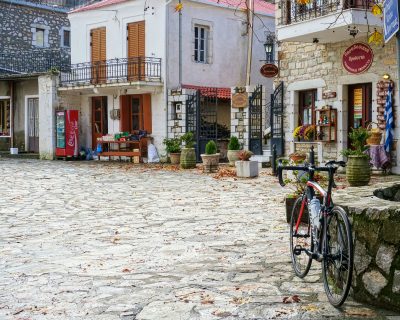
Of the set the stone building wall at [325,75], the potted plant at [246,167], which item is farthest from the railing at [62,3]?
the potted plant at [246,167]

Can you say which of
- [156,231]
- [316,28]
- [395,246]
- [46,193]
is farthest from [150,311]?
[316,28]

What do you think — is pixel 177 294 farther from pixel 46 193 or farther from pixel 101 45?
pixel 101 45

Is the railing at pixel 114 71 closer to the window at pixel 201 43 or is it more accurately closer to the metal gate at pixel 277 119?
the window at pixel 201 43

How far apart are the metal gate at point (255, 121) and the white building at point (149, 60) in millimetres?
2238

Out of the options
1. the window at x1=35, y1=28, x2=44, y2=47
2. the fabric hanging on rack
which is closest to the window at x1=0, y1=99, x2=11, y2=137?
the window at x1=35, y1=28, x2=44, y2=47

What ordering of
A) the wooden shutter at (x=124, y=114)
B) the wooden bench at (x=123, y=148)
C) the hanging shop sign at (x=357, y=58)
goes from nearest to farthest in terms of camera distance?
the hanging shop sign at (x=357, y=58)
the wooden bench at (x=123, y=148)
the wooden shutter at (x=124, y=114)

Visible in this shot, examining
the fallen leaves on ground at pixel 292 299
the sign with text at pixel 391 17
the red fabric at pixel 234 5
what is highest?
the red fabric at pixel 234 5

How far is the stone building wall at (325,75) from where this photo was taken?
603 inches

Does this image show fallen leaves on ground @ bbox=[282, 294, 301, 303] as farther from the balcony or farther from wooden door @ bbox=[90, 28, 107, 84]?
wooden door @ bbox=[90, 28, 107, 84]

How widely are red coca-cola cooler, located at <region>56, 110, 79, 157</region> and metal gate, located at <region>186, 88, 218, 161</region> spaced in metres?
5.36

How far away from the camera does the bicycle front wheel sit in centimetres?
408

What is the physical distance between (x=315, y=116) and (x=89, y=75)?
36.2 feet

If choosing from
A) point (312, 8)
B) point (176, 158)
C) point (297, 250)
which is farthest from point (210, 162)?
point (297, 250)

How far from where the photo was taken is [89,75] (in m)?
24.7
